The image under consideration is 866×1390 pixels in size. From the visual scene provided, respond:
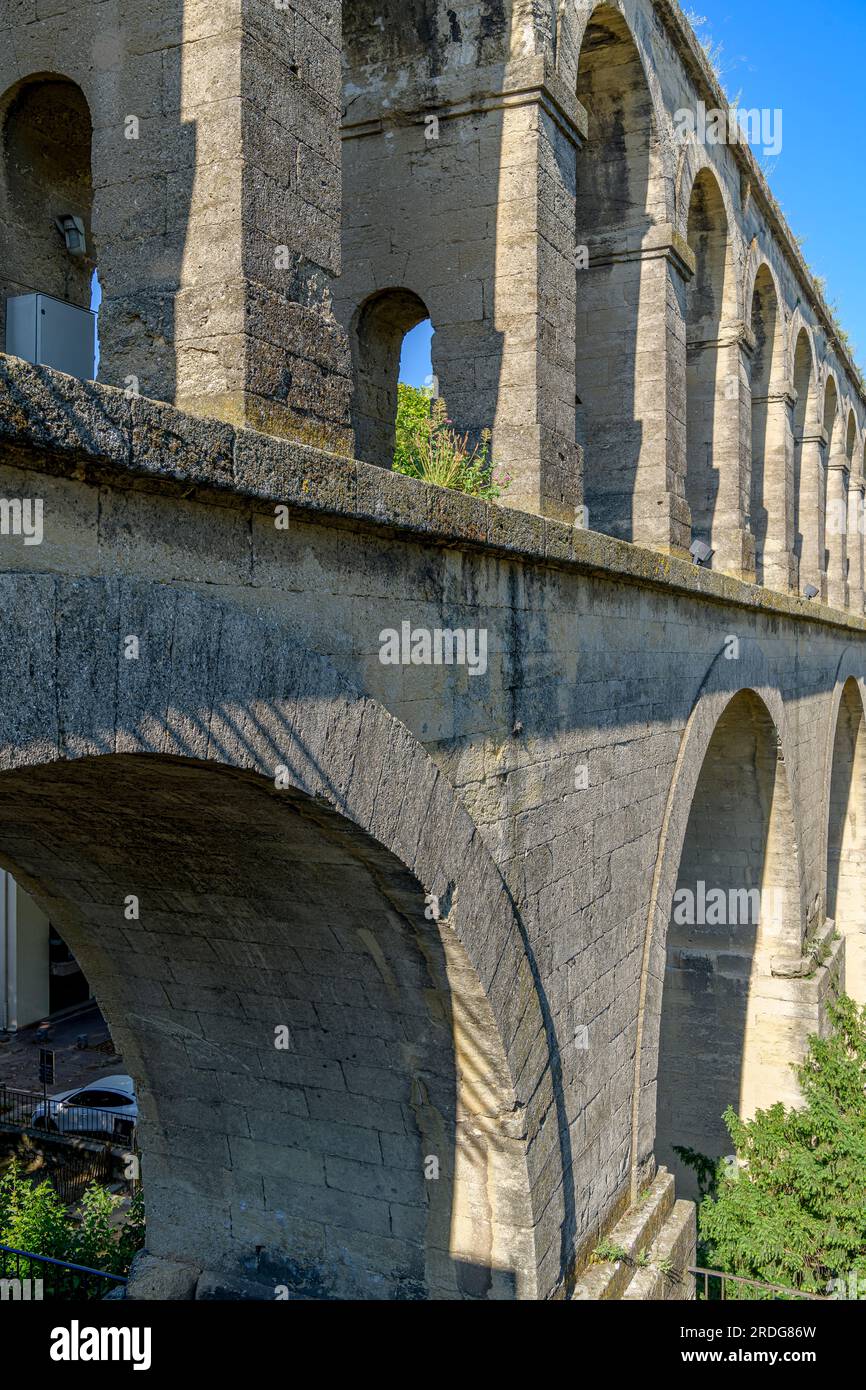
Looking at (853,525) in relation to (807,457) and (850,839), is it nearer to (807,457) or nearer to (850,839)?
(807,457)

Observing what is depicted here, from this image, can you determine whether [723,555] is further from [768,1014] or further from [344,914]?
[344,914]

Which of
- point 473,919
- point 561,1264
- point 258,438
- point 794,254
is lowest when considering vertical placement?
point 561,1264

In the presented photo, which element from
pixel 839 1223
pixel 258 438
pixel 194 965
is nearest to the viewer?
pixel 258 438

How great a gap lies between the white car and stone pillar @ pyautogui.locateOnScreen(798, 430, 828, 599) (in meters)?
10.4

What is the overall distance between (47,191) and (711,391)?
685 centimetres

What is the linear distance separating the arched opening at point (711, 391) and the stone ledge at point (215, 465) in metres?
5.42

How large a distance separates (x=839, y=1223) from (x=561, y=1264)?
460 centimetres

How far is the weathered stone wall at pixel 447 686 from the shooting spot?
2.52 meters

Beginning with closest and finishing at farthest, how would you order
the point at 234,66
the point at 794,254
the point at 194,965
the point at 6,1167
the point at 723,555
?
the point at 234,66 < the point at 194,965 < the point at 723,555 < the point at 6,1167 < the point at 794,254

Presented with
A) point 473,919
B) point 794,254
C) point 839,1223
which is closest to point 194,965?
point 473,919

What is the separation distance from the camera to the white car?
1281 centimetres

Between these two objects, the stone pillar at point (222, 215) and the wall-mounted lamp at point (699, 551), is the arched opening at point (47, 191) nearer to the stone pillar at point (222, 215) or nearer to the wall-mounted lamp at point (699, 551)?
the stone pillar at point (222, 215)

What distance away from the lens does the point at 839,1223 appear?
865 centimetres

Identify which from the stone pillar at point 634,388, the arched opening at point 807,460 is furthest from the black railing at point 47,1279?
the arched opening at point 807,460
